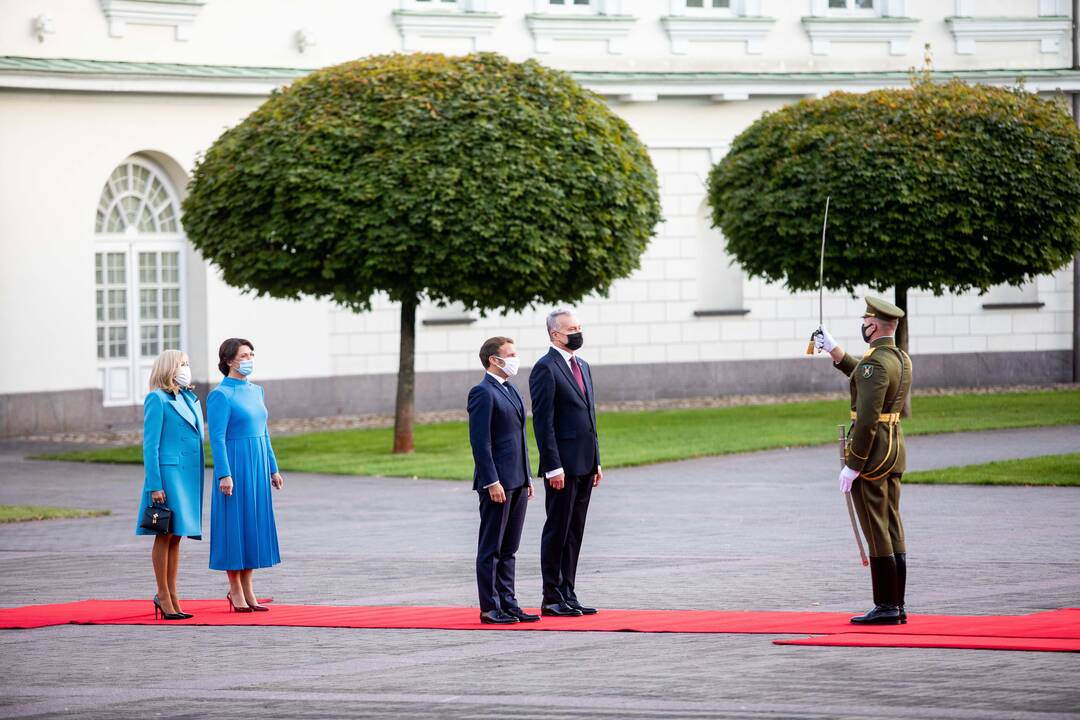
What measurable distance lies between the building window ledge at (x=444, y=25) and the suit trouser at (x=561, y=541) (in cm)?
1944

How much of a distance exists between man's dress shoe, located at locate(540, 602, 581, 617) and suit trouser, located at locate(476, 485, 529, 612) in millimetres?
246

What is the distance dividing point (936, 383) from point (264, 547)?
23.5 m

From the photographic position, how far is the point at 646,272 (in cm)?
3200

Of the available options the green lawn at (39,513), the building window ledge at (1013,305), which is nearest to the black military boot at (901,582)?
the green lawn at (39,513)

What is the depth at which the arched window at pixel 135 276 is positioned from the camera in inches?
1101

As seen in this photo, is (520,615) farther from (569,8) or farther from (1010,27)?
(1010,27)

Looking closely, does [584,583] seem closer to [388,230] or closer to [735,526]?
Answer: [735,526]

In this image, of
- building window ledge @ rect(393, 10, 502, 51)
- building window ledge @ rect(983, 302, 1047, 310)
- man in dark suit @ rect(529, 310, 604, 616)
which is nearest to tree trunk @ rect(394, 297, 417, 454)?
building window ledge @ rect(393, 10, 502, 51)

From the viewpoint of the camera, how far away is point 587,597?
38.7 ft

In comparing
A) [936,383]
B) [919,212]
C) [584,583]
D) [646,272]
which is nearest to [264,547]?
[584,583]

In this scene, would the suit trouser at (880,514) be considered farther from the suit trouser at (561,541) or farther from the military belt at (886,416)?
the suit trouser at (561,541)

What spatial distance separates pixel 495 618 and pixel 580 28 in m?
21.6

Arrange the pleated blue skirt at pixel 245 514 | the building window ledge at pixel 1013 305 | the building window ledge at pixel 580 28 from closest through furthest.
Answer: the pleated blue skirt at pixel 245 514 < the building window ledge at pixel 580 28 < the building window ledge at pixel 1013 305

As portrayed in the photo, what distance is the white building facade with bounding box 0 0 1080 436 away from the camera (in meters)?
26.8
